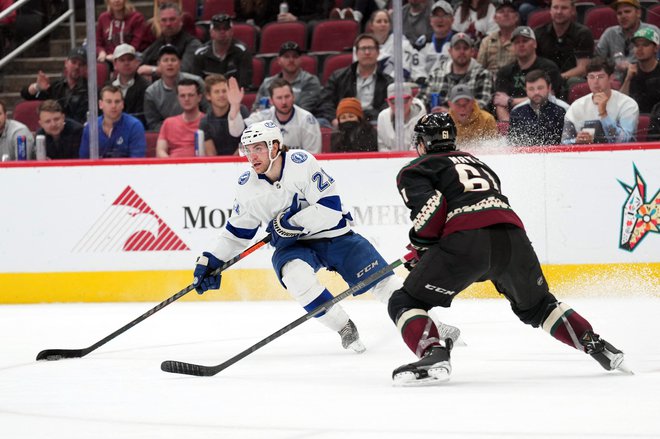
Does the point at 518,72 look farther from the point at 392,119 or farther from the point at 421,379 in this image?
the point at 421,379

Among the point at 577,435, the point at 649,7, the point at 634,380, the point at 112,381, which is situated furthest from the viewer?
the point at 649,7

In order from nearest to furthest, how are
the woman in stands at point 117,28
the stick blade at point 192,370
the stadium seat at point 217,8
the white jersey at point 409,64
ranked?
the stick blade at point 192,370
the white jersey at point 409,64
the woman in stands at point 117,28
the stadium seat at point 217,8

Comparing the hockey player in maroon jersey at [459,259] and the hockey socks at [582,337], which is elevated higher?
the hockey player in maroon jersey at [459,259]

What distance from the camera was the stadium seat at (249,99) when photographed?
708 cm

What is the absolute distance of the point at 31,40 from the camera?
739cm

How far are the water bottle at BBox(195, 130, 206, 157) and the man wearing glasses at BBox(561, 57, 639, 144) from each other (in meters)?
2.36

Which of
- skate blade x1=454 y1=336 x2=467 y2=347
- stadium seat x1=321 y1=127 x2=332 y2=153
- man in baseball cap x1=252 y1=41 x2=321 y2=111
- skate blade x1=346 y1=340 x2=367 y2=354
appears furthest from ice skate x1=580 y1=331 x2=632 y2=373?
man in baseball cap x1=252 y1=41 x2=321 y2=111

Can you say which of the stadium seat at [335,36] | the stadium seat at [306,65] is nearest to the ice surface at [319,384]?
the stadium seat at [306,65]

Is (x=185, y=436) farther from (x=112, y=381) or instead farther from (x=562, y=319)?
(x=562, y=319)

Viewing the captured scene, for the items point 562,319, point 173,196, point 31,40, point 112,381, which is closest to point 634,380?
point 562,319

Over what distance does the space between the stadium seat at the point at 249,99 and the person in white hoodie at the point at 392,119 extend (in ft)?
2.92

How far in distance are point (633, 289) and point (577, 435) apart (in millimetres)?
3934

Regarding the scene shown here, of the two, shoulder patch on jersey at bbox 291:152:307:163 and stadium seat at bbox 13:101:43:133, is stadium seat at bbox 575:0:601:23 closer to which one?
shoulder patch on jersey at bbox 291:152:307:163

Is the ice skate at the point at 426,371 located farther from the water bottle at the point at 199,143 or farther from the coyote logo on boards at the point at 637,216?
the water bottle at the point at 199,143
